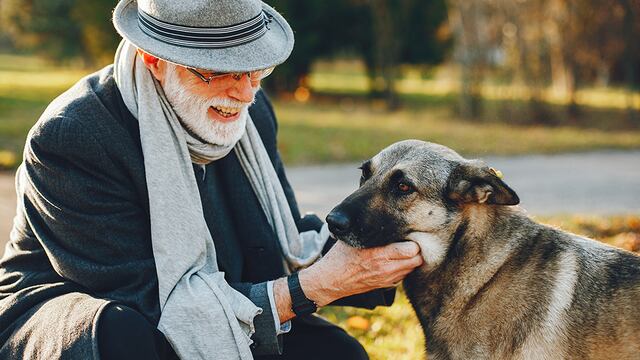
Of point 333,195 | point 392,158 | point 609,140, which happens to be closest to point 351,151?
point 333,195

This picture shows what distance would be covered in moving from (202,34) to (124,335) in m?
1.30

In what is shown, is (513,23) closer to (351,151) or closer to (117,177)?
(351,151)

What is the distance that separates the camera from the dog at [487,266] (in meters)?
3.12

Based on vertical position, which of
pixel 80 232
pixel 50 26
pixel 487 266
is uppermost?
pixel 50 26

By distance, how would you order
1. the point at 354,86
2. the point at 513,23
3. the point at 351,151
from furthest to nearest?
1. the point at 354,86
2. the point at 513,23
3. the point at 351,151

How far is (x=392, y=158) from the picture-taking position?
3514 millimetres

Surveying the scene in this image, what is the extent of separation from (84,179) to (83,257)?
0.33m

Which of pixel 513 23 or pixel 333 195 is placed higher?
pixel 513 23

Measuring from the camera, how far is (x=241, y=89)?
3301mm

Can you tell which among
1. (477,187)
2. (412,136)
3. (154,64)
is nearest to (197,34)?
(154,64)

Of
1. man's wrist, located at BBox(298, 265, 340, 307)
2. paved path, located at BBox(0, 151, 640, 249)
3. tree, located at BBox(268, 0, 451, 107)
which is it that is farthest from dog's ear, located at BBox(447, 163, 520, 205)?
tree, located at BBox(268, 0, 451, 107)

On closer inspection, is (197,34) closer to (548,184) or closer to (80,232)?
(80,232)

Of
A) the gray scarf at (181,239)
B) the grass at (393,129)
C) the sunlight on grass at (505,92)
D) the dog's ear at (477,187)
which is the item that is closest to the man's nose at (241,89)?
the gray scarf at (181,239)

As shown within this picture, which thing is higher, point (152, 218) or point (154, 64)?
point (154, 64)
